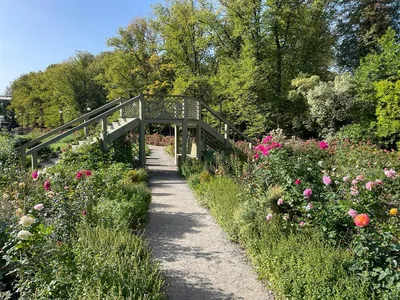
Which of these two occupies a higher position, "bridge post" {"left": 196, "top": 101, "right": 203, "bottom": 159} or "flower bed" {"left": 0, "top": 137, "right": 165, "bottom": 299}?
"bridge post" {"left": 196, "top": 101, "right": 203, "bottom": 159}

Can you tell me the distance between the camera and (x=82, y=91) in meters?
32.5

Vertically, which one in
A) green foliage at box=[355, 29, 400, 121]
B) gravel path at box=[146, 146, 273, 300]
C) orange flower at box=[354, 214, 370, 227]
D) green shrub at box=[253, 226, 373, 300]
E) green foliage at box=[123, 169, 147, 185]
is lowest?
gravel path at box=[146, 146, 273, 300]

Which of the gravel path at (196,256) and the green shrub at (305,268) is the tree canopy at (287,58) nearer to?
the gravel path at (196,256)

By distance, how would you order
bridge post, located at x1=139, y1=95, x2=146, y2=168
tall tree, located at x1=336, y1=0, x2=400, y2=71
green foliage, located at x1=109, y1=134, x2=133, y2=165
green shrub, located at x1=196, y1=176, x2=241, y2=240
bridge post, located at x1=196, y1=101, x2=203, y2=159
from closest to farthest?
green shrub, located at x1=196, y1=176, x2=241, y2=240 → green foliage, located at x1=109, y1=134, x2=133, y2=165 → bridge post, located at x1=139, y1=95, x2=146, y2=168 → bridge post, located at x1=196, y1=101, x2=203, y2=159 → tall tree, located at x1=336, y1=0, x2=400, y2=71

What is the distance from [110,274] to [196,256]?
165 cm

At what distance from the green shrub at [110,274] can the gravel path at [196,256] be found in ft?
1.54

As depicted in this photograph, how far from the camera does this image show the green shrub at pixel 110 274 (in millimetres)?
2385

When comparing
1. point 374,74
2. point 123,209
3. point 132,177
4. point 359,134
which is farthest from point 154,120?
point 374,74

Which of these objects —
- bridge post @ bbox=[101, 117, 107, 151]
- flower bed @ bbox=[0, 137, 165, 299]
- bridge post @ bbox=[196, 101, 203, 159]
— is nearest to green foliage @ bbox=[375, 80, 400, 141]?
bridge post @ bbox=[196, 101, 203, 159]

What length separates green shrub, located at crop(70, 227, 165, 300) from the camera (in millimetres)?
2385

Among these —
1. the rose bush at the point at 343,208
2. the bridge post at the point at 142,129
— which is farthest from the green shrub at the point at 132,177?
the rose bush at the point at 343,208

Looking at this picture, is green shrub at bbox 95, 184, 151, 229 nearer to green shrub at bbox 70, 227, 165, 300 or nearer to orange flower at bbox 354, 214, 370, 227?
green shrub at bbox 70, 227, 165, 300

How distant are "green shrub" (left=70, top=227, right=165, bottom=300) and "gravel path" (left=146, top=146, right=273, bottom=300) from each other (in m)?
0.47

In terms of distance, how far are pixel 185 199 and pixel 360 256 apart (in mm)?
4870
